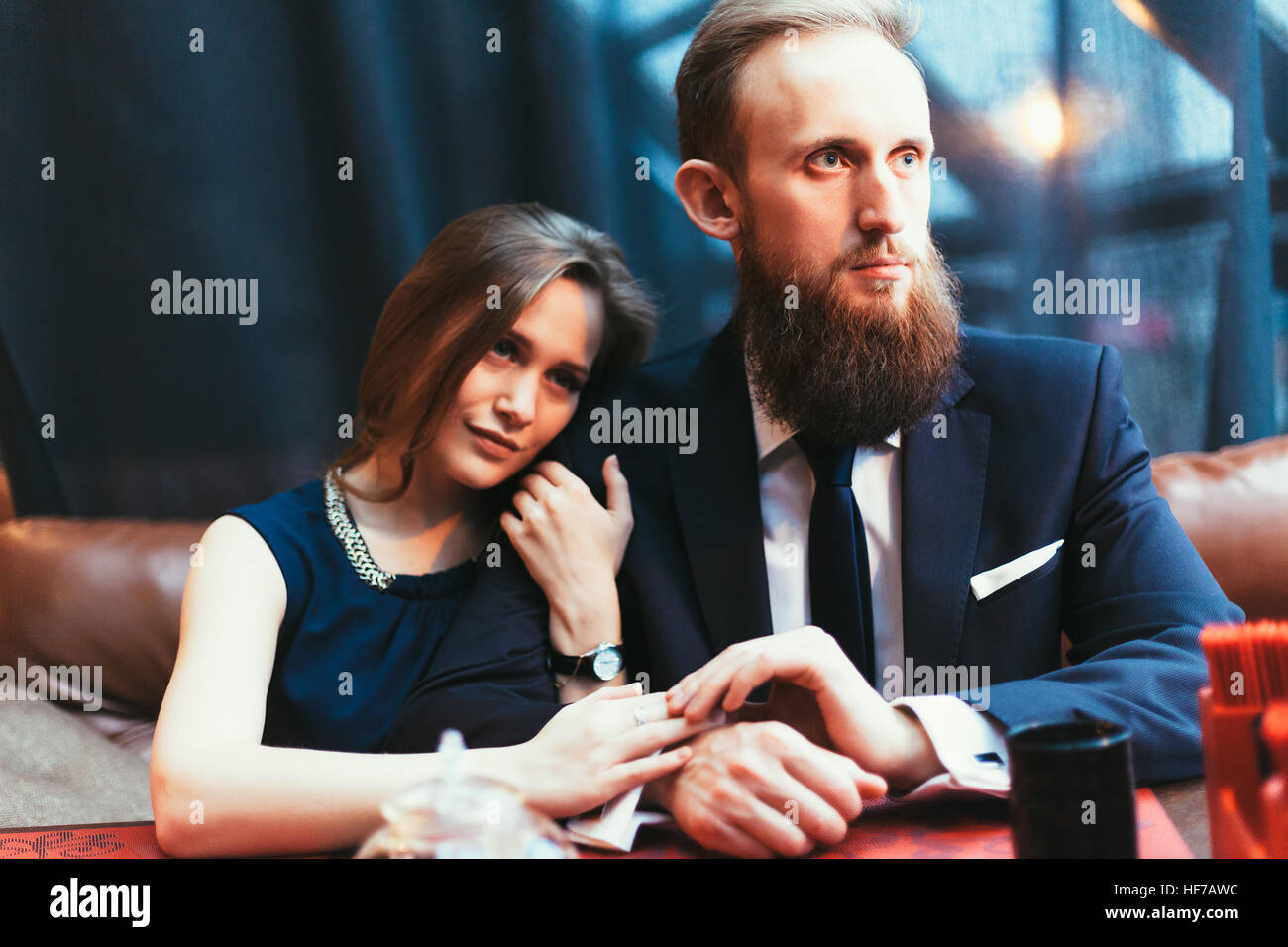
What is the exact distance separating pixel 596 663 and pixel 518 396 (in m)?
0.34

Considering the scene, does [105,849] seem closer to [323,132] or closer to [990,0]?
[323,132]

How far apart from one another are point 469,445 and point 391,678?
307 mm

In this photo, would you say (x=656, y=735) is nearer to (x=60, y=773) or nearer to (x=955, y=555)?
(x=955, y=555)

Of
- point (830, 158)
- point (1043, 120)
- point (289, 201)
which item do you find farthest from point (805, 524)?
point (289, 201)

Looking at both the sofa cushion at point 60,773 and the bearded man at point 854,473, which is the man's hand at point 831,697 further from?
the sofa cushion at point 60,773

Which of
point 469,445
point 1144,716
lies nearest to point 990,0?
point 469,445

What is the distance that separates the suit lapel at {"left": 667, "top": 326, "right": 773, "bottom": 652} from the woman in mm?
88

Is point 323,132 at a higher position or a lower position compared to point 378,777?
higher

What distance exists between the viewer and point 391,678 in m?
1.29

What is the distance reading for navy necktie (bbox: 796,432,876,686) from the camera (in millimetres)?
1191

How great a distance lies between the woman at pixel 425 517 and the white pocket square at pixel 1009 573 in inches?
16.4

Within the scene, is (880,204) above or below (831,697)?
above

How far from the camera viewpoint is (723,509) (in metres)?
1.26

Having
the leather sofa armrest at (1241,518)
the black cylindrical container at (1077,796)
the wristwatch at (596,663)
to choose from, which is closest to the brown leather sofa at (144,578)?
the leather sofa armrest at (1241,518)
